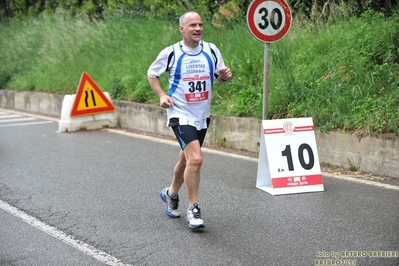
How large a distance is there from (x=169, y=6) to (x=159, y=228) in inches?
454

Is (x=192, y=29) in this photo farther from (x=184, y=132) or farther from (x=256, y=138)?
(x=256, y=138)

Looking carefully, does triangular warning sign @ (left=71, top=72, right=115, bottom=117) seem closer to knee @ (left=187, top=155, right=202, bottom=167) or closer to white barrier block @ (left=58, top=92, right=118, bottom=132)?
white barrier block @ (left=58, top=92, right=118, bottom=132)

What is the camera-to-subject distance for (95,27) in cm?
1905

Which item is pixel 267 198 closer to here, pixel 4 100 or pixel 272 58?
pixel 272 58

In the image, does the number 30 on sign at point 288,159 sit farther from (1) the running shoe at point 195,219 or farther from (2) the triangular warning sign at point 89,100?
(2) the triangular warning sign at point 89,100

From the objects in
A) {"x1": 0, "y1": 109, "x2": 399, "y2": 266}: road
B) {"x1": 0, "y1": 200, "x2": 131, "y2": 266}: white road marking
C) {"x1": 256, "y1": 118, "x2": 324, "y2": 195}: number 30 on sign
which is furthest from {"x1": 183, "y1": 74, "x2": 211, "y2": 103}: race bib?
{"x1": 256, "y1": 118, "x2": 324, "y2": 195}: number 30 on sign

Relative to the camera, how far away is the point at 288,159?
8352mm

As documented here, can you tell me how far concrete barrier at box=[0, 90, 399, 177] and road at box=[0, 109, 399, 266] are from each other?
462 mm

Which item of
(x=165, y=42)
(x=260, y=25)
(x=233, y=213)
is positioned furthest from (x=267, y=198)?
(x=165, y=42)

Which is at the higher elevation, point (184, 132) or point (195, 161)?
point (184, 132)

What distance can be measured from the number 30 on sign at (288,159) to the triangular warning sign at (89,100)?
6227 mm

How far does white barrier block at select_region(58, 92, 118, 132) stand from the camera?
13812 millimetres

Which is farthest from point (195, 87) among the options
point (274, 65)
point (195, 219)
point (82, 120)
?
point (82, 120)

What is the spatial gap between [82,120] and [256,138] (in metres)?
4.45
